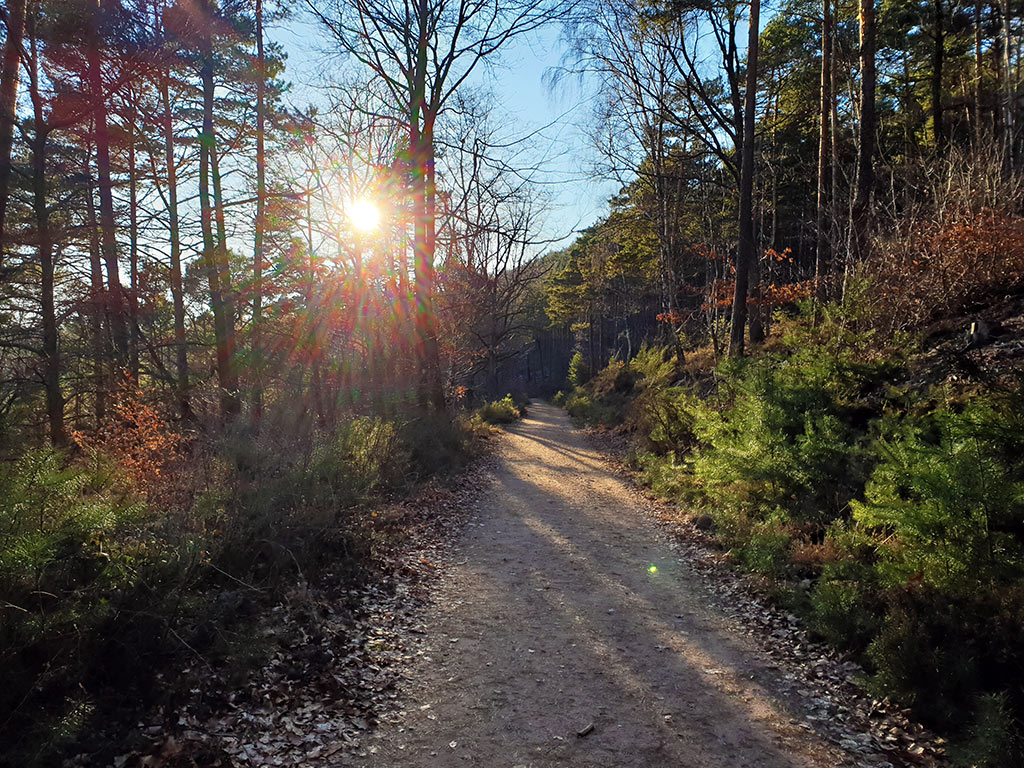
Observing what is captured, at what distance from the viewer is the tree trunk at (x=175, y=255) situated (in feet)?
42.5

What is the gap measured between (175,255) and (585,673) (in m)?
15.1

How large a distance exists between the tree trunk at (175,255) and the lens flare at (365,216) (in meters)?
4.67

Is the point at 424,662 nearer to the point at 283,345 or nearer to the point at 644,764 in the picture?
the point at 644,764

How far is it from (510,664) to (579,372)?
36.6m

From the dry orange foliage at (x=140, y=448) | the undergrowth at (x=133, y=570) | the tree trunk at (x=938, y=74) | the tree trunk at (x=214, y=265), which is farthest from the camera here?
the tree trunk at (x=938, y=74)

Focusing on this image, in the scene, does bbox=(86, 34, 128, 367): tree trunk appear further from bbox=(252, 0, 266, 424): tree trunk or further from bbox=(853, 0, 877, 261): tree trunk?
bbox=(853, 0, 877, 261): tree trunk

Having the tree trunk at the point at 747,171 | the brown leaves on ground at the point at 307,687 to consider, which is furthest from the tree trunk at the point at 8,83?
the tree trunk at the point at 747,171

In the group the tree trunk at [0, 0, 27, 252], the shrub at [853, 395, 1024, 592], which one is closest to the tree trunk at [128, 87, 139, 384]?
the tree trunk at [0, 0, 27, 252]

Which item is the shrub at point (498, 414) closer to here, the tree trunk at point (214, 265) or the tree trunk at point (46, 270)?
the tree trunk at point (214, 265)

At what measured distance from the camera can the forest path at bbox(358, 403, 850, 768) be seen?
329 centimetres

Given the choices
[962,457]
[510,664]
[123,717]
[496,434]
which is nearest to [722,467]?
[962,457]

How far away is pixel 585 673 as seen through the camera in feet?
13.6

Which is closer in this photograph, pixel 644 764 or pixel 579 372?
pixel 644 764

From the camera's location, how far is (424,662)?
4344 mm
